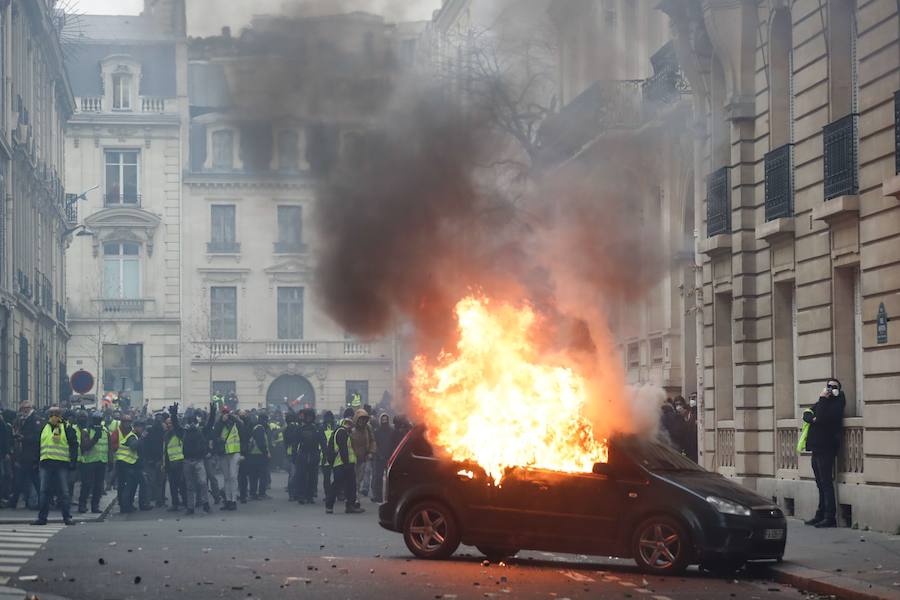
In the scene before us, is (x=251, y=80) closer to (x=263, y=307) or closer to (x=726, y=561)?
(x=726, y=561)

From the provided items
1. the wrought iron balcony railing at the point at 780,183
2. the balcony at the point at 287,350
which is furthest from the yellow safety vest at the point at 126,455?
the balcony at the point at 287,350

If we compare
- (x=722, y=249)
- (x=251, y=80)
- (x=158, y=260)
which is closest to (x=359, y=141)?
(x=251, y=80)

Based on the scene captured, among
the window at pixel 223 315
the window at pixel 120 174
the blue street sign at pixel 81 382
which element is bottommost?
the blue street sign at pixel 81 382

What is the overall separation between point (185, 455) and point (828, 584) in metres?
15.4

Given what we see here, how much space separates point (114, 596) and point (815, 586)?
6095 millimetres

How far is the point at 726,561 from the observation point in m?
15.9

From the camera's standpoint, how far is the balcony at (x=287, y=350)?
71438 mm

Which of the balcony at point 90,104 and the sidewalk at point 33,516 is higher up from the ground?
the balcony at point 90,104

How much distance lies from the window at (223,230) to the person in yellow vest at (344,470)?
4033 cm

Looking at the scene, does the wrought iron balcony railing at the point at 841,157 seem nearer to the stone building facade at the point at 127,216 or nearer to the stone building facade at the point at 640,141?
the stone building facade at the point at 640,141

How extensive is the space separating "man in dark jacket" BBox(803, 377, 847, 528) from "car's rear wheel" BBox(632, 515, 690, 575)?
540cm

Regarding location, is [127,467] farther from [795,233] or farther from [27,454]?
[795,233]

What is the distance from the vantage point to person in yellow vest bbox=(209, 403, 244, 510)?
29.0 m

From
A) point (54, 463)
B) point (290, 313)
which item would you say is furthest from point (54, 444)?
point (290, 313)
